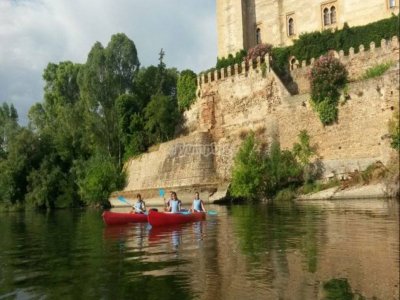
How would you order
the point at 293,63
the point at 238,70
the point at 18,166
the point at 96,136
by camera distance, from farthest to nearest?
the point at 18,166, the point at 96,136, the point at 238,70, the point at 293,63

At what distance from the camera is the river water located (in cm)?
774

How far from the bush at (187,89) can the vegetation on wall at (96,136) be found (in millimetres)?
961

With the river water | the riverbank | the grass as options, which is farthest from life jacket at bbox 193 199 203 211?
the grass

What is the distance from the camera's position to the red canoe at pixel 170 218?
1848 centimetres

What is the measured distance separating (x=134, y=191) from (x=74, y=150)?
43.6ft

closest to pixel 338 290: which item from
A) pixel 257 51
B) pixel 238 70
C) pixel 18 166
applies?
pixel 238 70

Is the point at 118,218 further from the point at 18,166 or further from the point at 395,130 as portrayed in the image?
the point at 18,166

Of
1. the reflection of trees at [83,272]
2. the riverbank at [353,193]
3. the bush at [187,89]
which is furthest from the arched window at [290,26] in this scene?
the reflection of trees at [83,272]

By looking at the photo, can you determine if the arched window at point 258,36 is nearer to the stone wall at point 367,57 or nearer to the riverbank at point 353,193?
the stone wall at point 367,57

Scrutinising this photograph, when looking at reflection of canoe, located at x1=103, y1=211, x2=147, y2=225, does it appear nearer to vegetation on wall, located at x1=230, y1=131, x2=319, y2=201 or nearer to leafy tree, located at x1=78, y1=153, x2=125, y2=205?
vegetation on wall, located at x1=230, y1=131, x2=319, y2=201

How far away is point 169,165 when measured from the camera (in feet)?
132

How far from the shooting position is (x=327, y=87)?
31281mm

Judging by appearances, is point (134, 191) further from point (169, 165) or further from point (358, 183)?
point (358, 183)

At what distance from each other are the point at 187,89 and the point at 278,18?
30.2 ft
